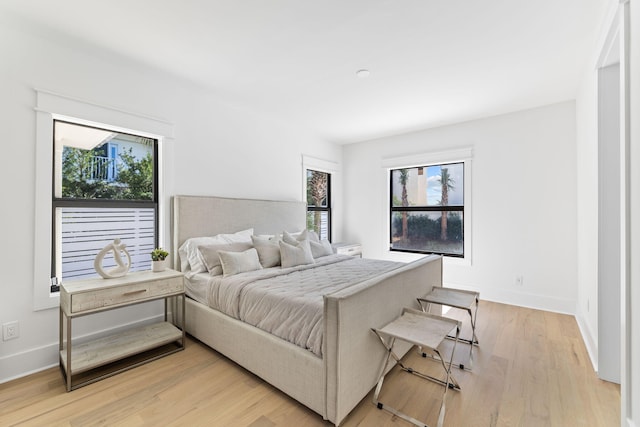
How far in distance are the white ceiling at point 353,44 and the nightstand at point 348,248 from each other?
7.68 ft

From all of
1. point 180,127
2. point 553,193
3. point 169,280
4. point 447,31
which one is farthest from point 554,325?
point 180,127

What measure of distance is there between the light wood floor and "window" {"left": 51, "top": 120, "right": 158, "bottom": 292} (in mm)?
949

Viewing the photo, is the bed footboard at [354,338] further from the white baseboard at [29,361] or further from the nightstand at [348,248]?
the nightstand at [348,248]

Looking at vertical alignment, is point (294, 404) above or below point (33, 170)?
below

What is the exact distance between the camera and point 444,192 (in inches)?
176

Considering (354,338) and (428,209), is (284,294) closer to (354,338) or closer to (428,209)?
(354,338)

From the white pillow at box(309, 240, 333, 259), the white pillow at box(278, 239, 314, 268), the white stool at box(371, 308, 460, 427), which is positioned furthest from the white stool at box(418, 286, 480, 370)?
the white pillow at box(309, 240, 333, 259)

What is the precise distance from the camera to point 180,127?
3059mm

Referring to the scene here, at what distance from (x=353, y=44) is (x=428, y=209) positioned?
10.2ft

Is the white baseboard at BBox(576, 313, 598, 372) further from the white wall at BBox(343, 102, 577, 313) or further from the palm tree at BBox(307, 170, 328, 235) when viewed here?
the palm tree at BBox(307, 170, 328, 235)

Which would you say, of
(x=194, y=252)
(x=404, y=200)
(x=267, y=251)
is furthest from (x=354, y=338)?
(x=404, y=200)

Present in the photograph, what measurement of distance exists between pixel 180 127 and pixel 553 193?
4.46 meters

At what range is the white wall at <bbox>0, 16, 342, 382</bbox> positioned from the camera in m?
2.07

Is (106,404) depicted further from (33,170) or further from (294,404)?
(33,170)
